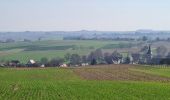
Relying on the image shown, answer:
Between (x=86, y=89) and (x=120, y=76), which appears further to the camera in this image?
(x=120, y=76)

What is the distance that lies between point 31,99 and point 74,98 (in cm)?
326

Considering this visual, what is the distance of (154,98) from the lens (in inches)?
1335

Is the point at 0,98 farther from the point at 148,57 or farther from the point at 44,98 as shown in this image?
the point at 148,57

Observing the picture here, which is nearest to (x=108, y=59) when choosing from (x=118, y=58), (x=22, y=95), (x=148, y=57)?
(x=118, y=58)

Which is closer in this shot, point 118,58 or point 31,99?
point 31,99

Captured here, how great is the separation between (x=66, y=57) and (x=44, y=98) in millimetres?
109763

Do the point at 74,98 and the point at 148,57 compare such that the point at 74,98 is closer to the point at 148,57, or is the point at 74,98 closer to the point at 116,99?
the point at 116,99

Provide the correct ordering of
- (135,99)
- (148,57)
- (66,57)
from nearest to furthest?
(135,99), (148,57), (66,57)

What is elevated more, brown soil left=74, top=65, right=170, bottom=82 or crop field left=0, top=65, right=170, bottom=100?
crop field left=0, top=65, right=170, bottom=100

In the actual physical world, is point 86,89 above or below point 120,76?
above

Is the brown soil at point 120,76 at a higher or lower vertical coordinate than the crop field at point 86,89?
lower

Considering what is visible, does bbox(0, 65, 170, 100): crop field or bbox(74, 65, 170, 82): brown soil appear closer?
bbox(0, 65, 170, 100): crop field

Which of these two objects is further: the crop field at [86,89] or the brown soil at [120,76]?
the brown soil at [120,76]

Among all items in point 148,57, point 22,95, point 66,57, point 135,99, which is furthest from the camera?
point 66,57
